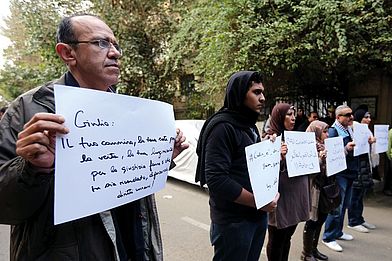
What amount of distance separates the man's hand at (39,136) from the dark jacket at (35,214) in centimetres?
6

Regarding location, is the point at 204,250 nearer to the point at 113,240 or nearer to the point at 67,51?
the point at 113,240

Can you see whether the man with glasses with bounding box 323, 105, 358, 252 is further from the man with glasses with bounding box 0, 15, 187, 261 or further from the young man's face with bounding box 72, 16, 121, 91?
the young man's face with bounding box 72, 16, 121, 91

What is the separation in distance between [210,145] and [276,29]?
4300mm

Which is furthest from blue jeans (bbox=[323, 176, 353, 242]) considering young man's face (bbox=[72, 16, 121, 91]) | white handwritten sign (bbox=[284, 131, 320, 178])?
young man's face (bbox=[72, 16, 121, 91])

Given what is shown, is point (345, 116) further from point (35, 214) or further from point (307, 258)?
point (35, 214)

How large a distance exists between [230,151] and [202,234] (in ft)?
8.62

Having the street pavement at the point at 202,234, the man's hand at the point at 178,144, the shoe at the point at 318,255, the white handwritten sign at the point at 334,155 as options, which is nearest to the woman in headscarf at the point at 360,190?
the street pavement at the point at 202,234

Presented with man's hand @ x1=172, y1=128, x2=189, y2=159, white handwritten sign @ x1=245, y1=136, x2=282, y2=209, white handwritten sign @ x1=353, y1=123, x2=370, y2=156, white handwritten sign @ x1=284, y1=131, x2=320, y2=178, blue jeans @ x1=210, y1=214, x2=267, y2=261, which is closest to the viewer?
man's hand @ x1=172, y1=128, x2=189, y2=159

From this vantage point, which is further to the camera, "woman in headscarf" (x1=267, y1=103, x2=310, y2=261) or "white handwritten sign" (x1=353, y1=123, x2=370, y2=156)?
"white handwritten sign" (x1=353, y1=123, x2=370, y2=156)

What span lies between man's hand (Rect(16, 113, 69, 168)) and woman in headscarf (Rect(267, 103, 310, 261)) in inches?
83.4

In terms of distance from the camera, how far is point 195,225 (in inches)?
183

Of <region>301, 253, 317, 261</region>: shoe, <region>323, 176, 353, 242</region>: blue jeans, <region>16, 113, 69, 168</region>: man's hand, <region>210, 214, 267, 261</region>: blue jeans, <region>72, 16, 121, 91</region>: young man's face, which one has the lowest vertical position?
<region>301, 253, 317, 261</region>: shoe

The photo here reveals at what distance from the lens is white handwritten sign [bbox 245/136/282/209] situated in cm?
194

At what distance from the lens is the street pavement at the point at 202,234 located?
12.0 ft
